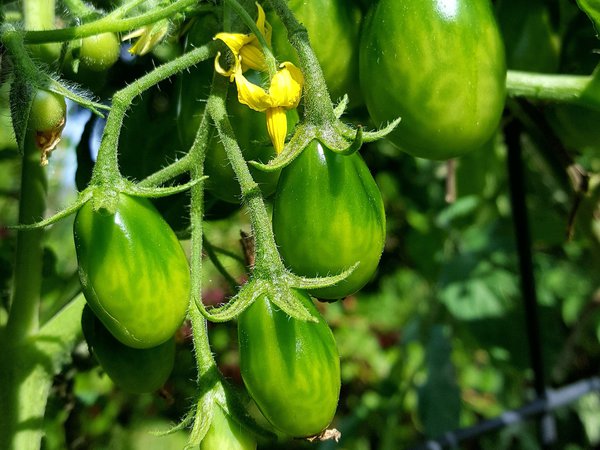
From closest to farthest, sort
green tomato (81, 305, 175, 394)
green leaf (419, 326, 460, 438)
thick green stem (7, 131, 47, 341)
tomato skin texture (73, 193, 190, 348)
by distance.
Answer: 1. tomato skin texture (73, 193, 190, 348)
2. green tomato (81, 305, 175, 394)
3. thick green stem (7, 131, 47, 341)
4. green leaf (419, 326, 460, 438)

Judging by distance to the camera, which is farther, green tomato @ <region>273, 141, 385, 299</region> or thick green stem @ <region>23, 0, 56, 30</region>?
thick green stem @ <region>23, 0, 56, 30</region>

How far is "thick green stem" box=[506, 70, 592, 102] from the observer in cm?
65

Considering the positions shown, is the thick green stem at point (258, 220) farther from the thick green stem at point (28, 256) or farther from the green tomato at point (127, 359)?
the thick green stem at point (28, 256)

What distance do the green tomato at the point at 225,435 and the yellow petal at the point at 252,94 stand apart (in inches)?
8.0

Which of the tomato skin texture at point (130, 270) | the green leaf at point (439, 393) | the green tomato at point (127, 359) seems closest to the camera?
the tomato skin texture at point (130, 270)

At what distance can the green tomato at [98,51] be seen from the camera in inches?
23.7

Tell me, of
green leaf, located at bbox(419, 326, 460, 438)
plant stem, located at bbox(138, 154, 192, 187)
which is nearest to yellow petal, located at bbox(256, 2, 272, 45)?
plant stem, located at bbox(138, 154, 192, 187)

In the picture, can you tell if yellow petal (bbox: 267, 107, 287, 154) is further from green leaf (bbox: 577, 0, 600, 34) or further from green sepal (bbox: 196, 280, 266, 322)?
green leaf (bbox: 577, 0, 600, 34)

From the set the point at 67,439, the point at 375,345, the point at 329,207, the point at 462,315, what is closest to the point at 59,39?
the point at 329,207

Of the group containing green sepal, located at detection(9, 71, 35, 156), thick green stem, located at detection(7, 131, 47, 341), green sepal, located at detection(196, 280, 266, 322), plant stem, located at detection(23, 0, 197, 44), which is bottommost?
thick green stem, located at detection(7, 131, 47, 341)

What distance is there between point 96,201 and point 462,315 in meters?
0.83

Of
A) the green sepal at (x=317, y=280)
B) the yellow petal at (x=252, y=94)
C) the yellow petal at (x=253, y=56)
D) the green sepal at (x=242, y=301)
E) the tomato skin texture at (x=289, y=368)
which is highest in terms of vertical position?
the yellow petal at (x=253, y=56)

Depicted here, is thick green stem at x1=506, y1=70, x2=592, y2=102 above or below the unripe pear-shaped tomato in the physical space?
below

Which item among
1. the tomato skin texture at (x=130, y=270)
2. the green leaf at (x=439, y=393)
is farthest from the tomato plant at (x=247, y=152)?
the green leaf at (x=439, y=393)
